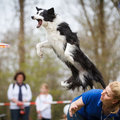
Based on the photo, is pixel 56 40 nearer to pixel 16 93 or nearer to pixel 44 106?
A: pixel 16 93

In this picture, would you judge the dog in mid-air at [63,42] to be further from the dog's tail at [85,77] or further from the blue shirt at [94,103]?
the blue shirt at [94,103]

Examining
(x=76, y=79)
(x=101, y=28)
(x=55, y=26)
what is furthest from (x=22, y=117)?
(x=101, y=28)

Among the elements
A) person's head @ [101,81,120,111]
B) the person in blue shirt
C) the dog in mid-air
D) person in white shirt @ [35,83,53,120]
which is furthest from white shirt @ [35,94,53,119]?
person's head @ [101,81,120,111]

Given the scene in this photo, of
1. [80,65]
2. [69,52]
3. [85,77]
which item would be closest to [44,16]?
[69,52]

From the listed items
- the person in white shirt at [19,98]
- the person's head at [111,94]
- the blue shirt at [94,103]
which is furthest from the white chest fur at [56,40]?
the person in white shirt at [19,98]

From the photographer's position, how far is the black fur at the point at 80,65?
2.23m

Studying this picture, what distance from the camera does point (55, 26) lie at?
2234 millimetres

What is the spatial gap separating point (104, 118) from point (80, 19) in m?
Result: 5.65

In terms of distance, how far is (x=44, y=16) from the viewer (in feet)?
7.21

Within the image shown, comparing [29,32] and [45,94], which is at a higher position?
[29,32]

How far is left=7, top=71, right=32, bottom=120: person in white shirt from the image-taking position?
431cm

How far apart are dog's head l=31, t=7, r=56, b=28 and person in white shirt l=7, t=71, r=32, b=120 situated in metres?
2.54

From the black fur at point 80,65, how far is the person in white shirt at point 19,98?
2.14 metres

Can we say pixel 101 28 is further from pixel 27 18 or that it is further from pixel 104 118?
pixel 104 118
